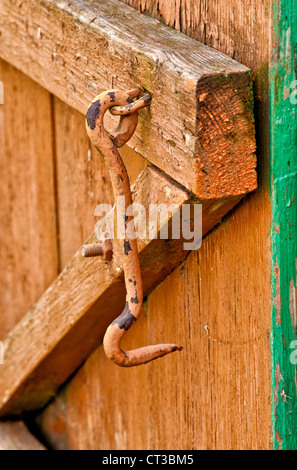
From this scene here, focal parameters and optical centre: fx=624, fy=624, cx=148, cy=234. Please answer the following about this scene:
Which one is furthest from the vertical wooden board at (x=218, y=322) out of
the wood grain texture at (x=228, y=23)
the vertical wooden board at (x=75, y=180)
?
the vertical wooden board at (x=75, y=180)

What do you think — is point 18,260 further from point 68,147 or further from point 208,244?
point 208,244

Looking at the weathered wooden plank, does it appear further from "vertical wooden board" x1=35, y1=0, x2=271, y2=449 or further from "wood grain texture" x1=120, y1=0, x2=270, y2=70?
"wood grain texture" x1=120, y1=0, x2=270, y2=70

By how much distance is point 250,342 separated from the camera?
1.00 metres

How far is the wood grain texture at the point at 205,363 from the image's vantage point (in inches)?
38.2

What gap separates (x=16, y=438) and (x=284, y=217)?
99cm

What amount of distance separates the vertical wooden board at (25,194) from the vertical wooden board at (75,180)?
0.04 meters

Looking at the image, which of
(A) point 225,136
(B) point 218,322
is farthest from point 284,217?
(B) point 218,322

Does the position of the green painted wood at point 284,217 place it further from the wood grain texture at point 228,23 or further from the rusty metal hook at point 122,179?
the rusty metal hook at point 122,179

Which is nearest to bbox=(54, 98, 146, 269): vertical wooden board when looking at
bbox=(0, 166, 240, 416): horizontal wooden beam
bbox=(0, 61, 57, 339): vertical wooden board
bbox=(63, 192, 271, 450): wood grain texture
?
bbox=(0, 61, 57, 339): vertical wooden board

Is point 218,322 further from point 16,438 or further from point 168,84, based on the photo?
point 16,438

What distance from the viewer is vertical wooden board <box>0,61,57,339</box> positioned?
1468 millimetres

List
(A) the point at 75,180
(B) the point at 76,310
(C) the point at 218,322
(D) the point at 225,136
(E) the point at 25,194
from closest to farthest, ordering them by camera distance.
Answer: (D) the point at 225,136, (C) the point at 218,322, (B) the point at 76,310, (A) the point at 75,180, (E) the point at 25,194

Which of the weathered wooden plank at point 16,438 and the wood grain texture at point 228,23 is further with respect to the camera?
the weathered wooden plank at point 16,438

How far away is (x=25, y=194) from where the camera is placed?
154 cm
